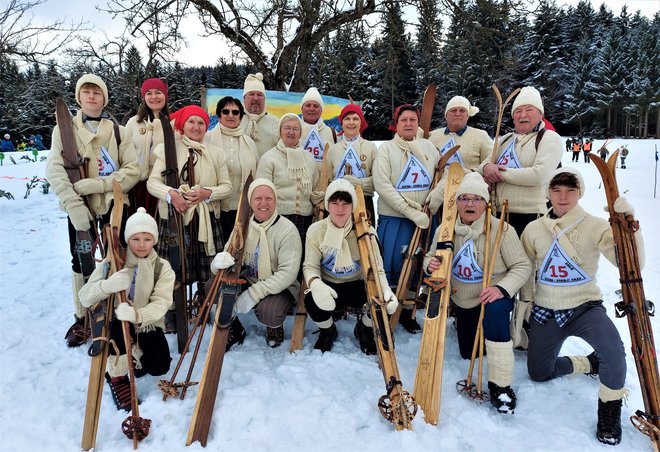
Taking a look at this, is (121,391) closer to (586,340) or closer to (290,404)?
(290,404)

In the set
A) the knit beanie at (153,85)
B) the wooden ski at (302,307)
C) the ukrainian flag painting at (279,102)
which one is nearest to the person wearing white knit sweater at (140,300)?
the wooden ski at (302,307)

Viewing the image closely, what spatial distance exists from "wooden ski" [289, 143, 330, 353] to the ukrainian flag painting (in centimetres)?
243

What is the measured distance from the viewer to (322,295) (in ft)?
9.92

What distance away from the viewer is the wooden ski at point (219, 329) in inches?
93.8

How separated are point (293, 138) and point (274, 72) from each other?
189 inches

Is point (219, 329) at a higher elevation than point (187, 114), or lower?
lower

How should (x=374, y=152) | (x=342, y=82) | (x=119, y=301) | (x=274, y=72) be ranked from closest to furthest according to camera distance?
(x=119, y=301) < (x=374, y=152) < (x=274, y=72) < (x=342, y=82)

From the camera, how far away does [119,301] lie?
2.50 meters

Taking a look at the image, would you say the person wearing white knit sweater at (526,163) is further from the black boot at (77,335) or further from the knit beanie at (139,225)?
the black boot at (77,335)

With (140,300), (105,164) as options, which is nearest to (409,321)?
(140,300)

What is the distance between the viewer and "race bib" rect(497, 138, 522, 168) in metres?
3.46

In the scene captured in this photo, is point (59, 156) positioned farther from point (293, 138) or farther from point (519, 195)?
point (519, 195)

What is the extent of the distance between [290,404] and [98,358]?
1.25m

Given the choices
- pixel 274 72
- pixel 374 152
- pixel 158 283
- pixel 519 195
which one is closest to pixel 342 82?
pixel 274 72
